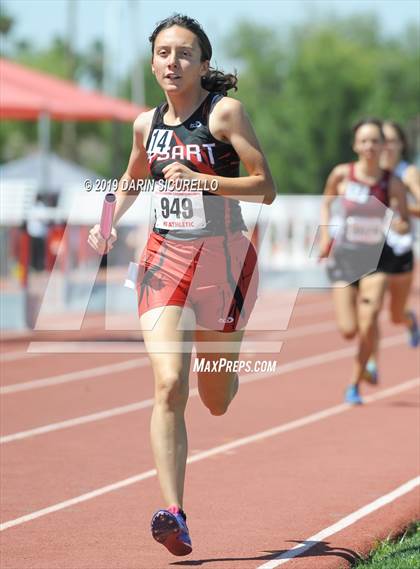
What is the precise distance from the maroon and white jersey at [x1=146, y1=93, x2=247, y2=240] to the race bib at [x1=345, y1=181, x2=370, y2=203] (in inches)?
202

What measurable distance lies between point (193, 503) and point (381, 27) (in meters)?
111

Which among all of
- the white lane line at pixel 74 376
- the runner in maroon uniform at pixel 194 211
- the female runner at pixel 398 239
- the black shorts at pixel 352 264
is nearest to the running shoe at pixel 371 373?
the female runner at pixel 398 239

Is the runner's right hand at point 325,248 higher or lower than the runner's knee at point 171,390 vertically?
higher

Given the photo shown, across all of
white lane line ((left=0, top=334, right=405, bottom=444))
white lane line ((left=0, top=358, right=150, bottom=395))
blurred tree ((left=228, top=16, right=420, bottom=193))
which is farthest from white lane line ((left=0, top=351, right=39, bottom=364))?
blurred tree ((left=228, top=16, right=420, bottom=193))

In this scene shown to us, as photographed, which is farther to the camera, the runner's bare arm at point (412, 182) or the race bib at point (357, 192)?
the runner's bare arm at point (412, 182)

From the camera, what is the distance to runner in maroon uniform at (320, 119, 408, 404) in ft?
37.1

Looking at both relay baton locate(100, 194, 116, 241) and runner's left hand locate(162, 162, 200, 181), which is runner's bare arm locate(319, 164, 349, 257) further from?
runner's left hand locate(162, 162, 200, 181)

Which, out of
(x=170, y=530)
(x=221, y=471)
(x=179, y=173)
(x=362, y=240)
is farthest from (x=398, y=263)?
(x=170, y=530)

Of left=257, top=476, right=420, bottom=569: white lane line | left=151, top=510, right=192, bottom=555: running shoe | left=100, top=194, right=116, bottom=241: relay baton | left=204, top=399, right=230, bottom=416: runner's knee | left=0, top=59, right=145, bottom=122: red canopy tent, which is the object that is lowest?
left=257, top=476, right=420, bottom=569: white lane line

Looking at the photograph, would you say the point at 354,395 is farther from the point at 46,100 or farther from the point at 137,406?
the point at 46,100

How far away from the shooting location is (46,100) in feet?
65.8

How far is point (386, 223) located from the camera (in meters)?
11.4

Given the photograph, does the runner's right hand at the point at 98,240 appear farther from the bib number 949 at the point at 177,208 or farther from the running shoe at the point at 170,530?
the running shoe at the point at 170,530

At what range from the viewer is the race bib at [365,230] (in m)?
11.4
